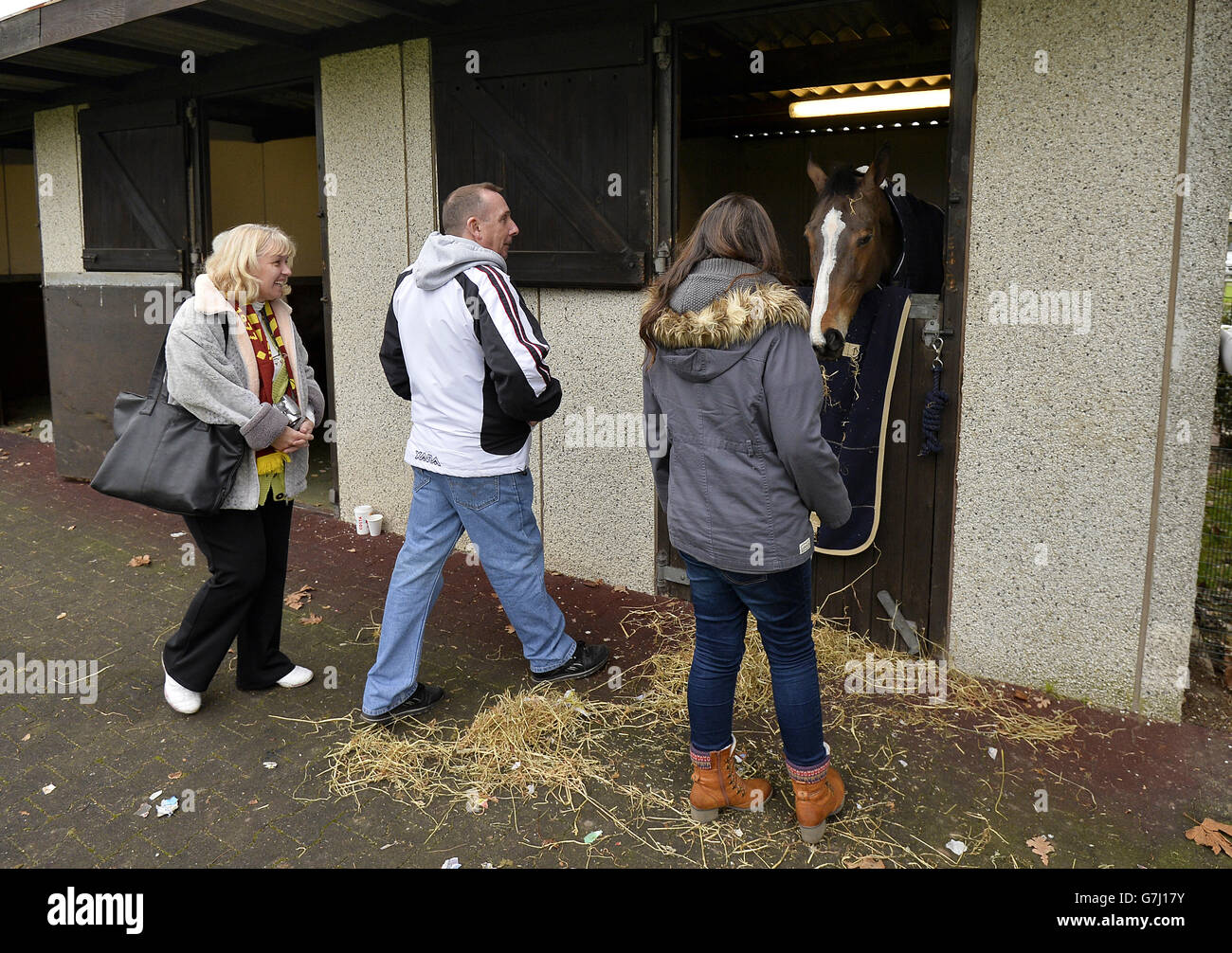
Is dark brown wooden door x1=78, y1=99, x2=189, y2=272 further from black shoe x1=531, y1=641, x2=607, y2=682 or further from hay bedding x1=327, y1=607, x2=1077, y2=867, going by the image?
hay bedding x1=327, y1=607, x2=1077, y2=867

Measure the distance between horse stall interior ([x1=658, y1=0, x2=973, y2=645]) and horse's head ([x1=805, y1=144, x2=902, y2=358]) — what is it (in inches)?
11.8

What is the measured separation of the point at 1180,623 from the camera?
152 inches

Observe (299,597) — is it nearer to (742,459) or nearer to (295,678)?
(295,678)

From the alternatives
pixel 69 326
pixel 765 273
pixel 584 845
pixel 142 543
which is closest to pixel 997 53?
pixel 765 273

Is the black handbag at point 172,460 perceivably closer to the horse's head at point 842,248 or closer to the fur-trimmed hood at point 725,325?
the fur-trimmed hood at point 725,325

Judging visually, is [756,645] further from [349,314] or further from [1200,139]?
[349,314]

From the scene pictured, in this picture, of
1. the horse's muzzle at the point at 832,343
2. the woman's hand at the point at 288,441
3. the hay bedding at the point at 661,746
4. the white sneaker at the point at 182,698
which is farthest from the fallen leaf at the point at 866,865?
the white sneaker at the point at 182,698

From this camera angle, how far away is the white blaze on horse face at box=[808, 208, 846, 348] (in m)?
4.07

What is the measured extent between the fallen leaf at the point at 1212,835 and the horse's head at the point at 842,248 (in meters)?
2.15

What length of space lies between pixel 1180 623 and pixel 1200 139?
1.83 meters

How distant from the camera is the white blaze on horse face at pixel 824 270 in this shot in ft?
13.3

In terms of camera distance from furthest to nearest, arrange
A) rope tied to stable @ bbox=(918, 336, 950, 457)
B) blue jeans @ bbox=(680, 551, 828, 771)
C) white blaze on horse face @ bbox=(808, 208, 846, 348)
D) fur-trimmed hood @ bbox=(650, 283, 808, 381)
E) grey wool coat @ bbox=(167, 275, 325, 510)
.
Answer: rope tied to stable @ bbox=(918, 336, 950, 457), white blaze on horse face @ bbox=(808, 208, 846, 348), grey wool coat @ bbox=(167, 275, 325, 510), blue jeans @ bbox=(680, 551, 828, 771), fur-trimmed hood @ bbox=(650, 283, 808, 381)

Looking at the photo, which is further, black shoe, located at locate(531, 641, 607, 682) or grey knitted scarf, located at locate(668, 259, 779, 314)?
black shoe, located at locate(531, 641, 607, 682)

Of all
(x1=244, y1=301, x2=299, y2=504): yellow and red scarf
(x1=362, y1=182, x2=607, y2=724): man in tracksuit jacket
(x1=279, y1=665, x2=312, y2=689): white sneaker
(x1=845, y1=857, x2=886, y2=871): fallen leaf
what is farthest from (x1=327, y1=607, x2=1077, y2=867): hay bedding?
(x1=244, y1=301, x2=299, y2=504): yellow and red scarf
